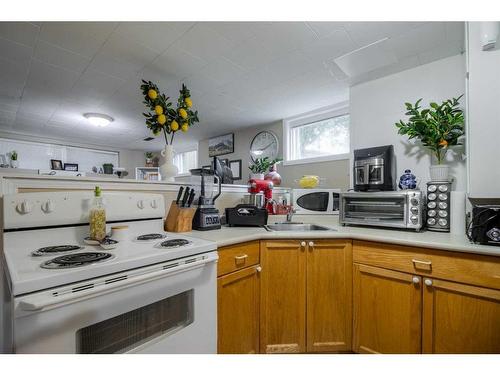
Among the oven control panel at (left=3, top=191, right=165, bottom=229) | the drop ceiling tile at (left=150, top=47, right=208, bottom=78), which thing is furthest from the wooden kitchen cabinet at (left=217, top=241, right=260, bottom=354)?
the drop ceiling tile at (left=150, top=47, right=208, bottom=78)

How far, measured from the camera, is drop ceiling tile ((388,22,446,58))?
4.92 ft

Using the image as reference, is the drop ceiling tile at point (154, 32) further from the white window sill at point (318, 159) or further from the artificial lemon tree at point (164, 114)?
the white window sill at point (318, 159)

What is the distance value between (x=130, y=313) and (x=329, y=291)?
112 centimetres

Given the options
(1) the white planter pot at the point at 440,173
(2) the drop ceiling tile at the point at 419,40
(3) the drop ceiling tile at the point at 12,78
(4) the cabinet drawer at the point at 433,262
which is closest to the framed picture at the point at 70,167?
(3) the drop ceiling tile at the point at 12,78

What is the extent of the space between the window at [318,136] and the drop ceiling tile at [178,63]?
5.52ft

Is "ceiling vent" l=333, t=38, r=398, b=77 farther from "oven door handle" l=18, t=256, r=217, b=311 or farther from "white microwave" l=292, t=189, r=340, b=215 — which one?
"oven door handle" l=18, t=256, r=217, b=311

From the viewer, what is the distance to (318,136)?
10.3 feet

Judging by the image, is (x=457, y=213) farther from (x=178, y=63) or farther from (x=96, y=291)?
(x=178, y=63)

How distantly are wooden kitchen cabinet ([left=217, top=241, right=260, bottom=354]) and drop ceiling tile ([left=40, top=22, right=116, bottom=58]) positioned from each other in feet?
5.99

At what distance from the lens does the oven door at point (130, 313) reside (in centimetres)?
62

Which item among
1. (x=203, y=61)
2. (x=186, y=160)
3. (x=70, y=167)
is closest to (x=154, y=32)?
(x=203, y=61)
